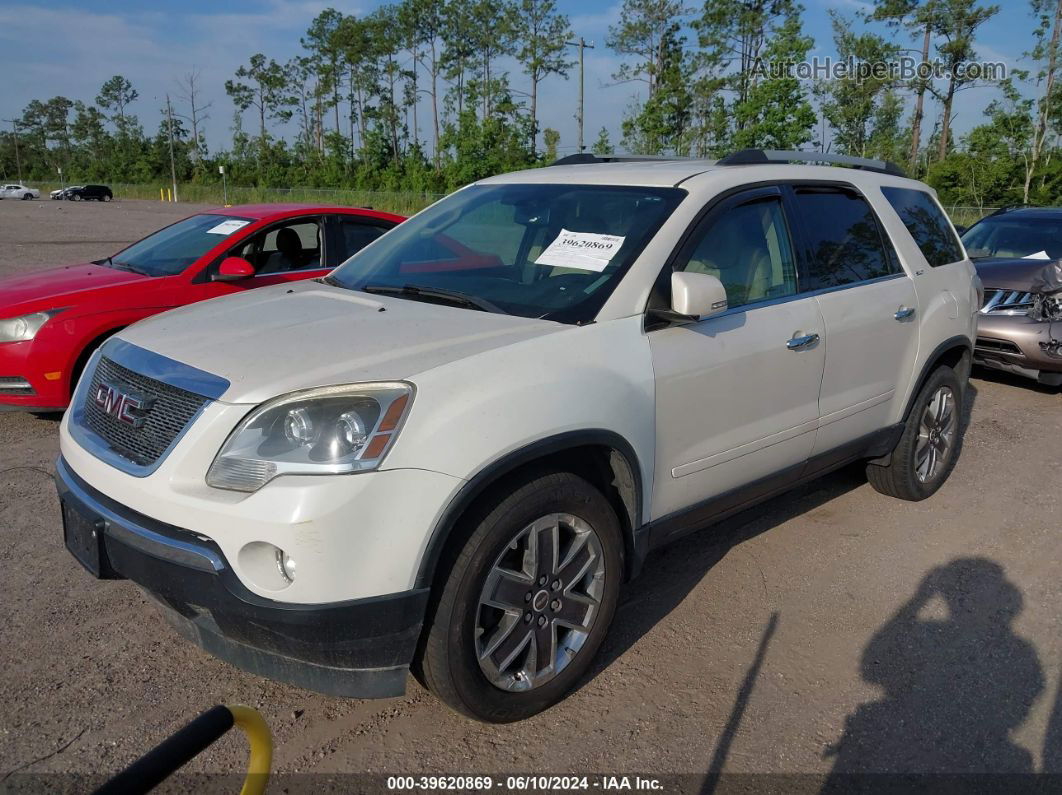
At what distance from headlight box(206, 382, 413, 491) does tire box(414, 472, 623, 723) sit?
16.3 inches

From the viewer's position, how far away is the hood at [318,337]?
2.64 m

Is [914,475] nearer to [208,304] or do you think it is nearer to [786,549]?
[786,549]

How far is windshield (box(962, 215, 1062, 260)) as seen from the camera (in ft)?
28.8

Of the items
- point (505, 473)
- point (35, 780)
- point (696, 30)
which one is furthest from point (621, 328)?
point (696, 30)

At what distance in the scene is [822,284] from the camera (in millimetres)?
4031

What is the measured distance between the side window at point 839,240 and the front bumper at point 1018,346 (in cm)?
349

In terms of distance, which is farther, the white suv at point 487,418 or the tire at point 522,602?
the tire at point 522,602

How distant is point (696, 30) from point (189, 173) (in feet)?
175

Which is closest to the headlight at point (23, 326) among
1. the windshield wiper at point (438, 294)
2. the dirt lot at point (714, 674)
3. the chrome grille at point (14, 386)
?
the chrome grille at point (14, 386)

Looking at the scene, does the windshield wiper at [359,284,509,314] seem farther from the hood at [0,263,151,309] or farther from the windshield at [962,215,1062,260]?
the windshield at [962,215,1062,260]

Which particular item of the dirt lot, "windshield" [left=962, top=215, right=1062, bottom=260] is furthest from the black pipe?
"windshield" [left=962, top=215, right=1062, bottom=260]

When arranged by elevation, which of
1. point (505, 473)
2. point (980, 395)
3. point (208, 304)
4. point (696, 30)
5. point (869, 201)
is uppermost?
point (696, 30)

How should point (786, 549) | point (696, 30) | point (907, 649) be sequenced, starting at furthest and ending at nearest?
point (696, 30) < point (786, 549) < point (907, 649)

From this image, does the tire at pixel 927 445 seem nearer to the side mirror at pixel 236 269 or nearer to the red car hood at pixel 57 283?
the side mirror at pixel 236 269
